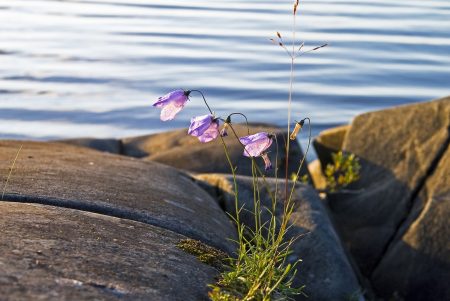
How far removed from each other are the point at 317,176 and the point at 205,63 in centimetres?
622

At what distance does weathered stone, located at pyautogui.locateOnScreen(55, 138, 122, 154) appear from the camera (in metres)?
8.62

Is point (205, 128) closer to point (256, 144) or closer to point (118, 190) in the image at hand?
point (256, 144)

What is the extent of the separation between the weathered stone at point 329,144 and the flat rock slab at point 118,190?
8.56 ft

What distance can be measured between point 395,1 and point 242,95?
404 inches

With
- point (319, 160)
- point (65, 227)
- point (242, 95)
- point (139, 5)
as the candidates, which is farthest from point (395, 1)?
point (65, 227)

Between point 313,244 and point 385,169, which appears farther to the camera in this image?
point 385,169

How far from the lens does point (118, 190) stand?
5215 millimetres

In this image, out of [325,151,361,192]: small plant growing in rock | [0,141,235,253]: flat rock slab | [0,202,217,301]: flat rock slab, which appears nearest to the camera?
[0,202,217,301]: flat rock slab

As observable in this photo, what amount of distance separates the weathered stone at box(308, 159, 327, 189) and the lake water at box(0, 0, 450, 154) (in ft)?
9.26

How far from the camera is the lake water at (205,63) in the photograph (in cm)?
1241

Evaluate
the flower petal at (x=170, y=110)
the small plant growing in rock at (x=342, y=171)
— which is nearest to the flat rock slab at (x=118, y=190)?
the flower petal at (x=170, y=110)

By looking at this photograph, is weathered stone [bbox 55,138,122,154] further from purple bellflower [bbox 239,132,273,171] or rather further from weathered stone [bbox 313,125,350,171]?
purple bellflower [bbox 239,132,273,171]

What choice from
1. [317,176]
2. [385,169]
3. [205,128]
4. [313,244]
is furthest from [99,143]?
[205,128]

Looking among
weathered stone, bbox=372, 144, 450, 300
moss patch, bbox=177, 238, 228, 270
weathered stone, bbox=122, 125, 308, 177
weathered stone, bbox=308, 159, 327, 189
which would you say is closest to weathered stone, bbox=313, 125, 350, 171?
weathered stone, bbox=308, 159, 327, 189
